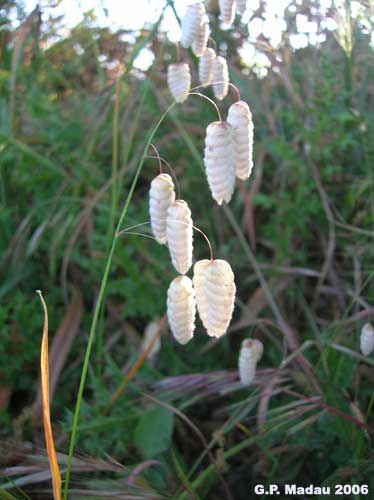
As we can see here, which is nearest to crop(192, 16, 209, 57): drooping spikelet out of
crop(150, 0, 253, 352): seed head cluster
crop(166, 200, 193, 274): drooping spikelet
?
crop(150, 0, 253, 352): seed head cluster

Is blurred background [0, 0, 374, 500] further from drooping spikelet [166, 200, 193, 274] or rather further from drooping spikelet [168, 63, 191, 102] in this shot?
drooping spikelet [166, 200, 193, 274]

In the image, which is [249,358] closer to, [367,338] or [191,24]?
[367,338]

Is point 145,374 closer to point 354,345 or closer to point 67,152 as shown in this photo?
point 354,345

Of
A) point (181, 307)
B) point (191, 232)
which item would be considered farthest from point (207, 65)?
point (181, 307)

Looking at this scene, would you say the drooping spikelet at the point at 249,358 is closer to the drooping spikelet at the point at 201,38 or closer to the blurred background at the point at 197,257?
the blurred background at the point at 197,257

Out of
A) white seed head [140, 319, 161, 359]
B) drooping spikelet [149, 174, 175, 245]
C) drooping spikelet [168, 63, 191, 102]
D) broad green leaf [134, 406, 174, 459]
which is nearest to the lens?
drooping spikelet [149, 174, 175, 245]

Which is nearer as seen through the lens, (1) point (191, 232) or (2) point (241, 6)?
(1) point (191, 232)
